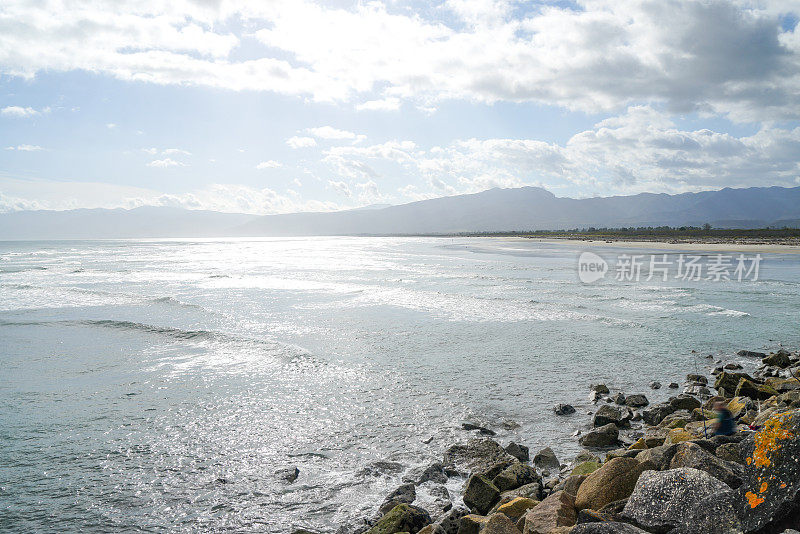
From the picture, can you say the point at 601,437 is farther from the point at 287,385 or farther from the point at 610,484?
the point at 287,385

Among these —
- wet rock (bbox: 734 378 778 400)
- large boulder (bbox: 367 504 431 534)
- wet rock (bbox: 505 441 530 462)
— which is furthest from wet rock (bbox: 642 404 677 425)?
large boulder (bbox: 367 504 431 534)

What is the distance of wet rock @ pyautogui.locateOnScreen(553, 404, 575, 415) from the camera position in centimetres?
957

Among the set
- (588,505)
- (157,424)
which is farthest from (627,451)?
(157,424)

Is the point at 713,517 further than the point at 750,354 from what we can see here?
No

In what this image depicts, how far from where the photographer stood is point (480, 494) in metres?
6.14

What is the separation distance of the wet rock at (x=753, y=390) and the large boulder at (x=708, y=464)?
5.73 m

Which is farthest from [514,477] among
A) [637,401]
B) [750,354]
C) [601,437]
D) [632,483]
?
[750,354]

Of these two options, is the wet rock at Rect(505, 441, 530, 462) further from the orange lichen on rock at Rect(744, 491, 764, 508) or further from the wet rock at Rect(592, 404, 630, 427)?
the orange lichen on rock at Rect(744, 491, 764, 508)

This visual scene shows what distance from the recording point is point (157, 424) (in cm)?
911

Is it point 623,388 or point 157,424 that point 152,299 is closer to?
point 157,424

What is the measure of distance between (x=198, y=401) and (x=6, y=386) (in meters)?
5.20

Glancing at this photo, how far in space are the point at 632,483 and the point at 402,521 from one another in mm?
2576

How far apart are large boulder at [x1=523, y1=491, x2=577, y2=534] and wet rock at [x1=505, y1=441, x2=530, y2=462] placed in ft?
7.77

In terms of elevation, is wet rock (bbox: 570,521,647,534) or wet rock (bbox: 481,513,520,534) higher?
wet rock (bbox: 570,521,647,534)
